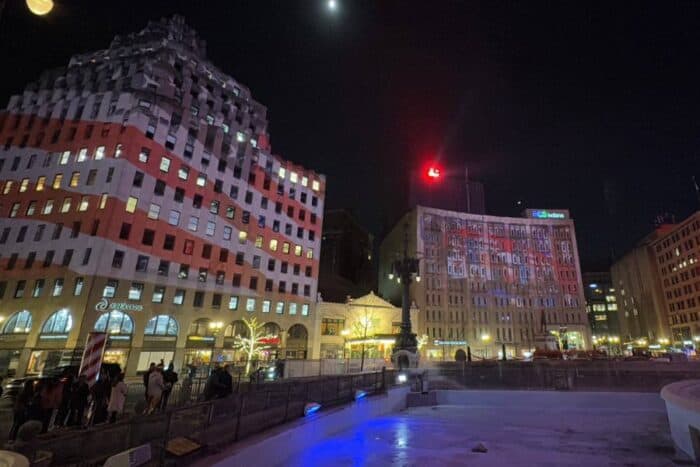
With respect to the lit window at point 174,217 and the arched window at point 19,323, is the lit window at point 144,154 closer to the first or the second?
the lit window at point 174,217

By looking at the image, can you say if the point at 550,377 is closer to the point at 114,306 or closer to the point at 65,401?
the point at 65,401

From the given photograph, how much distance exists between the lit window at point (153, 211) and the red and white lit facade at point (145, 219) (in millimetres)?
116

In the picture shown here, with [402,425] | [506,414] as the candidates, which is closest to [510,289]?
[506,414]

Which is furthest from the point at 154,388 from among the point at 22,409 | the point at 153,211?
the point at 153,211

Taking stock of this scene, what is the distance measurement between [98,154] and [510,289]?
85.6 meters

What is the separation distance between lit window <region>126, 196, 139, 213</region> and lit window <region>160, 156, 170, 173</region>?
502cm

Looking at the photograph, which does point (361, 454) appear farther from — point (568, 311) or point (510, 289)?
point (568, 311)

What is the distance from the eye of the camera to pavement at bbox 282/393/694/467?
1045 centimetres

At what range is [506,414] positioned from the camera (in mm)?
21000

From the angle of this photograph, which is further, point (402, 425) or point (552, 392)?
point (552, 392)

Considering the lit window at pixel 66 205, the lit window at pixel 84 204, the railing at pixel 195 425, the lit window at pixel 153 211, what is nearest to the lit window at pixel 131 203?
the lit window at pixel 153 211

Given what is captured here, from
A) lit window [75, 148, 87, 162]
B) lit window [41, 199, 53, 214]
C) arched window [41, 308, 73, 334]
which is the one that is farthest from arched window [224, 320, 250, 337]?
lit window [75, 148, 87, 162]

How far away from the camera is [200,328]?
41812 mm

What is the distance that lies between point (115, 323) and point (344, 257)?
58524mm
